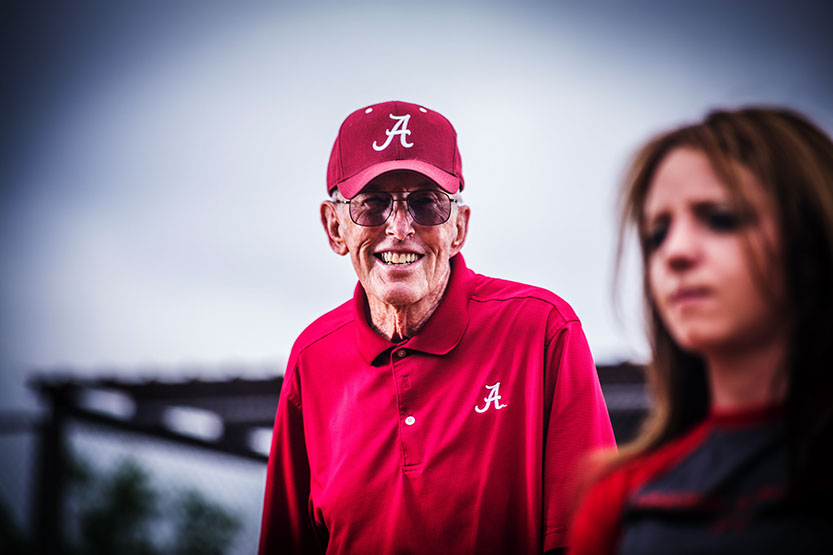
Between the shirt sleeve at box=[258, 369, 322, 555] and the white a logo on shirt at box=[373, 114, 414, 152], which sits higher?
the white a logo on shirt at box=[373, 114, 414, 152]

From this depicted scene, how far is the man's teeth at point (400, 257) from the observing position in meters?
2.48

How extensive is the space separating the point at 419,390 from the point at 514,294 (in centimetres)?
45

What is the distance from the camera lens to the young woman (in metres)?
1.19

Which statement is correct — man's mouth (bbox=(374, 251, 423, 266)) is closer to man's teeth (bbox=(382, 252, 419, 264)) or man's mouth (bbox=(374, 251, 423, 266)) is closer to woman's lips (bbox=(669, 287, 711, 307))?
man's teeth (bbox=(382, 252, 419, 264))

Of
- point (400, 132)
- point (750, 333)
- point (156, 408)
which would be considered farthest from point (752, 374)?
point (156, 408)

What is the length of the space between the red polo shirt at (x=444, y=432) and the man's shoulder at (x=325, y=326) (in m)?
0.04

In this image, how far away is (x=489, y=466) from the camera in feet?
7.45

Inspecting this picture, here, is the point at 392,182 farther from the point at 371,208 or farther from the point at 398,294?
the point at 398,294

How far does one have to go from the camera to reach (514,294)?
2605 mm

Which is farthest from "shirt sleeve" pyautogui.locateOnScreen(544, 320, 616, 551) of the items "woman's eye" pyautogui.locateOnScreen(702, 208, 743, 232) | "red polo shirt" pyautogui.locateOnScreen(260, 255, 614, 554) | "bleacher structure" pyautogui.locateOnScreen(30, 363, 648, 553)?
"bleacher structure" pyautogui.locateOnScreen(30, 363, 648, 553)

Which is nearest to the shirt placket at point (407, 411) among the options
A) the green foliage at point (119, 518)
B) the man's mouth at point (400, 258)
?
the man's mouth at point (400, 258)

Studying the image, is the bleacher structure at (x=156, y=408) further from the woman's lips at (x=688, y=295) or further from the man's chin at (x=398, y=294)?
the woman's lips at (x=688, y=295)

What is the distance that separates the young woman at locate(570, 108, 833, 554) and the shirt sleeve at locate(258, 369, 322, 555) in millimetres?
1513

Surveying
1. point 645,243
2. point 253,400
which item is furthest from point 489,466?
point 253,400
